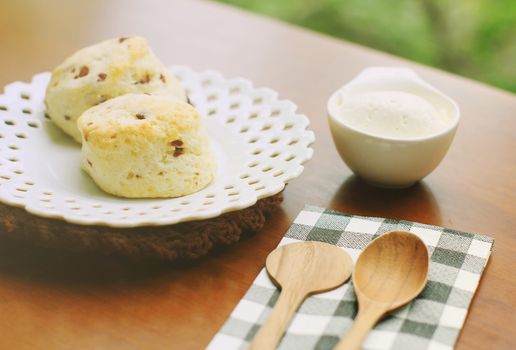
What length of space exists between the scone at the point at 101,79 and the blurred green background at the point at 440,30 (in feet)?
6.08

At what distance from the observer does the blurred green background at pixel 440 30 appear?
283cm

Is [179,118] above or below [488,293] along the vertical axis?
above

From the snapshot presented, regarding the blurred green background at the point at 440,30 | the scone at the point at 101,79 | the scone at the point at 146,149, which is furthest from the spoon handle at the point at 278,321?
the blurred green background at the point at 440,30

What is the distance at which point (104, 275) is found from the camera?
0.94m

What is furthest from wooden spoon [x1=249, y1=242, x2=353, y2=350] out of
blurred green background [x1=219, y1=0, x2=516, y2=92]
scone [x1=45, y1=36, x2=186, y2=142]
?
blurred green background [x1=219, y1=0, x2=516, y2=92]

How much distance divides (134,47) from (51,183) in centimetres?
29

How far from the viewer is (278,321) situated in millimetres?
810

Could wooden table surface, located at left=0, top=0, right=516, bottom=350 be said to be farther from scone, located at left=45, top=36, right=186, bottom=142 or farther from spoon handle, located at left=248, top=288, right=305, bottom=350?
scone, located at left=45, top=36, right=186, bottom=142

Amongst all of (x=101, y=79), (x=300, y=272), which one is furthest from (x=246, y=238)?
(x=101, y=79)

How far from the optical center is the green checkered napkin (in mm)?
811

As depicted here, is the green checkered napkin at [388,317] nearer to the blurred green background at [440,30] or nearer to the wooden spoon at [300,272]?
the wooden spoon at [300,272]

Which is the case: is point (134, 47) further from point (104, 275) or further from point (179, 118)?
point (104, 275)

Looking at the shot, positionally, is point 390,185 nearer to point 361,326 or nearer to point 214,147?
point 214,147

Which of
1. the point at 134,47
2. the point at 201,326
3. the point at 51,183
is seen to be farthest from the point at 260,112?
the point at 201,326
